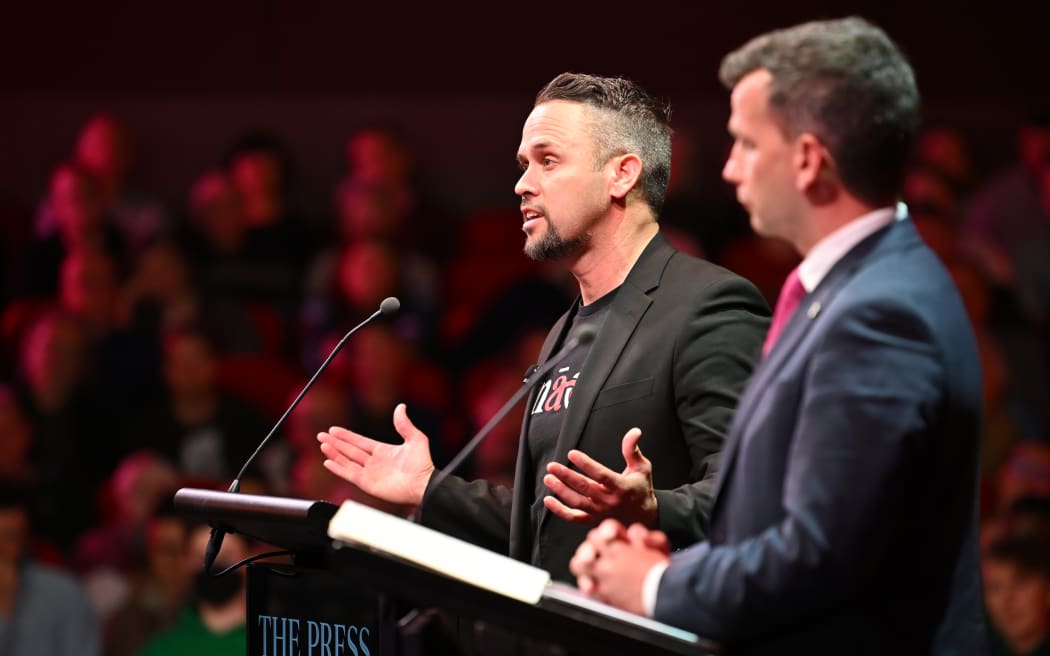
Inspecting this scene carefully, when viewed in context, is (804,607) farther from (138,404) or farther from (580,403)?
(138,404)

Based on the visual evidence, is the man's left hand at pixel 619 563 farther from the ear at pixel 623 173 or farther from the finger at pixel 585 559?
the ear at pixel 623 173

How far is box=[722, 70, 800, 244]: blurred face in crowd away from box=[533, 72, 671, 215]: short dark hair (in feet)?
3.21

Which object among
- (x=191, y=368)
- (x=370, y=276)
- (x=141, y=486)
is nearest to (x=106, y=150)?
(x=191, y=368)

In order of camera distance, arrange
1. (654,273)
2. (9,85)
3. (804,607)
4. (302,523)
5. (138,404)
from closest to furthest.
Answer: (804,607) < (302,523) < (654,273) < (138,404) < (9,85)

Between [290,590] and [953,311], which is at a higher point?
[953,311]

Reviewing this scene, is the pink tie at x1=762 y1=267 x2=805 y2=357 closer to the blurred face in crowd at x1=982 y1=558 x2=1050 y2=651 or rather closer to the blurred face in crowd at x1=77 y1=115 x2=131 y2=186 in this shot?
the blurred face in crowd at x1=982 y1=558 x2=1050 y2=651

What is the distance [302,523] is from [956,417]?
96 cm

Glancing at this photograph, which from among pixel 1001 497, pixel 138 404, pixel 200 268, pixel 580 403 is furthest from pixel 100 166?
pixel 580 403

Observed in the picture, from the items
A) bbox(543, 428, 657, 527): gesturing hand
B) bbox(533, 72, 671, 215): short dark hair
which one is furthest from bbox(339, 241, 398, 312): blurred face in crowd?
bbox(543, 428, 657, 527): gesturing hand

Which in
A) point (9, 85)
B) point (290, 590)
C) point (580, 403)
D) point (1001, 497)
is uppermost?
point (9, 85)

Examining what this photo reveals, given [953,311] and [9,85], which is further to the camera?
[9,85]

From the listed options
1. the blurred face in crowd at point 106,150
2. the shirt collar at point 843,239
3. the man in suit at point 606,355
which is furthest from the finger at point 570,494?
the blurred face in crowd at point 106,150

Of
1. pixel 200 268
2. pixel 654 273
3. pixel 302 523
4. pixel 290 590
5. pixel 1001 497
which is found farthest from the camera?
pixel 200 268

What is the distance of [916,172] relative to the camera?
19.9 feet
